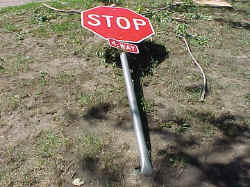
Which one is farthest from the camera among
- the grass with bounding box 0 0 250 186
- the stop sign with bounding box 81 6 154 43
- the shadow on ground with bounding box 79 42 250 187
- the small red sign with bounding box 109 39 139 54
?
the stop sign with bounding box 81 6 154 43

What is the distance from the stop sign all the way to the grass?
400mm

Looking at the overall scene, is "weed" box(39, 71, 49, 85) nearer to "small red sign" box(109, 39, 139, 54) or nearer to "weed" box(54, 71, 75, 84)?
"weed" box(54, 71, 75, 84)

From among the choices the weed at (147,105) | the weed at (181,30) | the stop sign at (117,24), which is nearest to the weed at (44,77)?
the stop sign at (117,24)

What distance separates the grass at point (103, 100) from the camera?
A: 9.27 feet

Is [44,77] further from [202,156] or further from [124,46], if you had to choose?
[202,156]

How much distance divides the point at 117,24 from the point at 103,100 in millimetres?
1287

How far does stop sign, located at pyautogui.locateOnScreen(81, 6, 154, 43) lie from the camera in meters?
4.15

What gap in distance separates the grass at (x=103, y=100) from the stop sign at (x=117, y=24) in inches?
15.8

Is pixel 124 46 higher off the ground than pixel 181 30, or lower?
higher

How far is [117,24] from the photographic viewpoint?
4348 millimetres

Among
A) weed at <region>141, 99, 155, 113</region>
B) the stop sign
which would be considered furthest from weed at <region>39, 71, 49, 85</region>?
weed at <region>141, 99, 155, 113</region>

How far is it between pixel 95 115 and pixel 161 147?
2.86 ft

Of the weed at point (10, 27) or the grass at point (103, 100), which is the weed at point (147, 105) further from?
the weed at point (10, 27)

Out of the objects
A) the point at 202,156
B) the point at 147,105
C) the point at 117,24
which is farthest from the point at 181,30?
the point at 202,156
